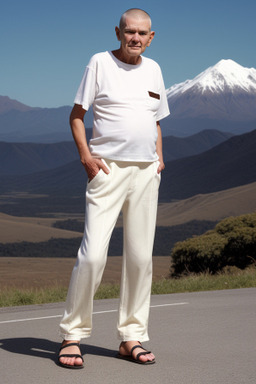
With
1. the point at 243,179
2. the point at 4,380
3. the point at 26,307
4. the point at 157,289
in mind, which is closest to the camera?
the point at 4,380

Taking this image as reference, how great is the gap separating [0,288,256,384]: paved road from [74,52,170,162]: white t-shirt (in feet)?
4.04

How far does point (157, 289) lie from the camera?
10242 millimetres

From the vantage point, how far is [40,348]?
4.94 meters

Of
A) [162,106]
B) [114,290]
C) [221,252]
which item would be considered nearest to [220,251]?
[221,252]

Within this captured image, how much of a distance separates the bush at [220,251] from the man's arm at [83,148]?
12015mm

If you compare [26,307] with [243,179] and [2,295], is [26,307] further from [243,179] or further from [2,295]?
[243,179]

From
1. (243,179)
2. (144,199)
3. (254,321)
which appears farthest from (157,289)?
(243,179)

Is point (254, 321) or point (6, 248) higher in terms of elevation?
point (254, 321)

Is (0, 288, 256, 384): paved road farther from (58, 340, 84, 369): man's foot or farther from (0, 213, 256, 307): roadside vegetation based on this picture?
(0, 213, 256, 307): roadside vegetation

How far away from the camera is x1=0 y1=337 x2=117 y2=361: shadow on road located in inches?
187

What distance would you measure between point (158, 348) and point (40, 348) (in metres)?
0.78

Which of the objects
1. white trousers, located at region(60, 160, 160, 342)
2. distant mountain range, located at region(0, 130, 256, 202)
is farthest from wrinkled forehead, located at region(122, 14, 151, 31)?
distant mountain range, located at region(0, 130, 256, 202)

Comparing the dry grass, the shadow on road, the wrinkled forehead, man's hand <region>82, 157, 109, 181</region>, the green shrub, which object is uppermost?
the wrinkled forehead

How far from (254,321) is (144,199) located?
7.84ft
